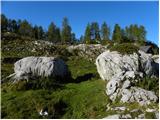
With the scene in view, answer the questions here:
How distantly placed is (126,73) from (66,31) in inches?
4113

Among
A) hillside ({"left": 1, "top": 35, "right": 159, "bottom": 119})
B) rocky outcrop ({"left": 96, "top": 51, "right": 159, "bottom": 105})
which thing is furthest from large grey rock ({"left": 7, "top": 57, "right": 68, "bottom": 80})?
rocky outcrop ({"left": 96, "top": 51, "right": 159, "bottom": 105})

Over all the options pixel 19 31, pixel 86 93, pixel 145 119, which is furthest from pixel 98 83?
pixel 19 31

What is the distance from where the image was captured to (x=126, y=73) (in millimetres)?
28422

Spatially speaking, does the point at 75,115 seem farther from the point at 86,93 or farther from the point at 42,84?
the point at 42,84

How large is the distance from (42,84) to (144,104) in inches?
392

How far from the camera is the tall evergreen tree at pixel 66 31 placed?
130000 mm

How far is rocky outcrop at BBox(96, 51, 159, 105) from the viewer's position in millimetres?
24547

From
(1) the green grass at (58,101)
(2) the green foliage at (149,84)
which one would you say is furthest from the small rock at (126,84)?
(1) the green grass at (58,101)

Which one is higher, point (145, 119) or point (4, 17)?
point (4, 17)

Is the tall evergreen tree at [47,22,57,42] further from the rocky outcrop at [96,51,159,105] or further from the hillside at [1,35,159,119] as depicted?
the hillside at [1,35,159,119]

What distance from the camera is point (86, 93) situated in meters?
27.5

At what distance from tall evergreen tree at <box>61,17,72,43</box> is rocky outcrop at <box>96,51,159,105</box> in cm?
9634

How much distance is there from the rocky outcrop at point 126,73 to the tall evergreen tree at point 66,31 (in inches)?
3793

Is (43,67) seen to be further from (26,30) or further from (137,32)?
(26,30)
